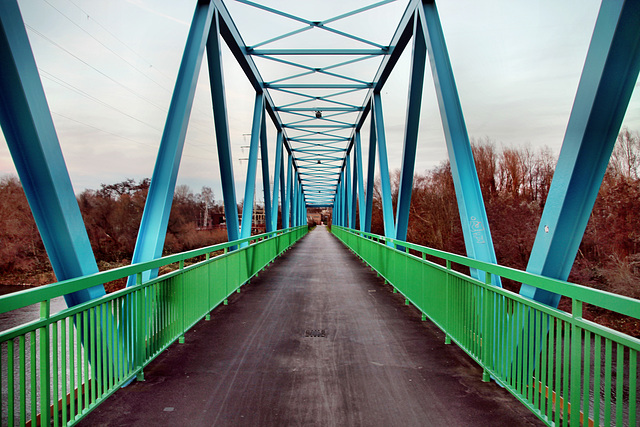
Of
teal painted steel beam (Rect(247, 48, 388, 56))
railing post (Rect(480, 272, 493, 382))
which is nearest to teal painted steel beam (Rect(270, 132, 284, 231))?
teal painted steel beam (Rect(247, 48, 388, 56))

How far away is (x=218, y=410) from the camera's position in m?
2.77

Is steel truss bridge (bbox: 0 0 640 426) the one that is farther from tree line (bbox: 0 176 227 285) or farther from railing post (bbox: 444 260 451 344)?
tree line (bbox: 0 176 227 285)

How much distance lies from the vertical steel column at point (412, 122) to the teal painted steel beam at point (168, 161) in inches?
163

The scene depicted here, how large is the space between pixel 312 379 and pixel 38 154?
2767 millimetres

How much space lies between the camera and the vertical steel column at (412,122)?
756 centimetres

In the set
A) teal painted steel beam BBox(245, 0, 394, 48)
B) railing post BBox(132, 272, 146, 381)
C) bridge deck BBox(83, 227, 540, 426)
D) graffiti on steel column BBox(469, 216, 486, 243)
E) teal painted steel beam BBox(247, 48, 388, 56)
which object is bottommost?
bridge deck BBox(83, 227, 540, 426)

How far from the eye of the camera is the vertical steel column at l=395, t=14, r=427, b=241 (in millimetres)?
7562

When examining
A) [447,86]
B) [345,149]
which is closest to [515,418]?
[447,86]

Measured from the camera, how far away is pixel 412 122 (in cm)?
840

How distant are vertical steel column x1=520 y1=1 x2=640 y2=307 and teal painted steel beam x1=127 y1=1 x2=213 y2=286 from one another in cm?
386

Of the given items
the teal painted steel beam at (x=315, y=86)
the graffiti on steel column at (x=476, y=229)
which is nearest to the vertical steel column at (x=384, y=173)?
the teal painted steel beam at (x=315, y=86)

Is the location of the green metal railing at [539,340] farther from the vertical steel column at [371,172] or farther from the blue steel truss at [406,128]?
the vertical steel column at [371,172]

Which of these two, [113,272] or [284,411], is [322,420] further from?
[113,272]

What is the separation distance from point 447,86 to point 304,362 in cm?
Result: 440
